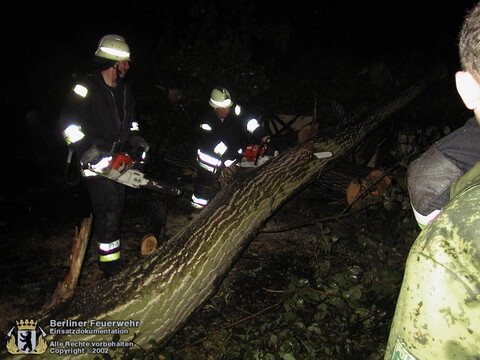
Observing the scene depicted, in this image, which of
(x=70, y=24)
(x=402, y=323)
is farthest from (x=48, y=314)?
(x=70, y=24)

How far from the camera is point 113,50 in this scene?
342cm

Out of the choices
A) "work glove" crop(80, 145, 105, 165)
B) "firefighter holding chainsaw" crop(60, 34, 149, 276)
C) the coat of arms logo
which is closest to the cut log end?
"firefighter holding chainsaw" crop(60, 34, 149, 276)

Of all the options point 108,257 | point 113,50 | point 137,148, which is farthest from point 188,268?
point 113,50

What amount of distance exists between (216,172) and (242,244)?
156 cm

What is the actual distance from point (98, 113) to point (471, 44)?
320cm

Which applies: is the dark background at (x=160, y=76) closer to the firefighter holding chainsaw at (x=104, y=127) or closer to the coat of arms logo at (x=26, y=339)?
the firefighter holding chainsaw at (x=104, y=127)

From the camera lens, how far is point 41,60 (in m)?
9.83

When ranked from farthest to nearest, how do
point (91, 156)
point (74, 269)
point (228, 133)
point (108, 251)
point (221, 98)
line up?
1. point (228, 133)
2. point (221, 98)
3. point (108, 251)
4. point (91, 156)
5. point (74, 269)

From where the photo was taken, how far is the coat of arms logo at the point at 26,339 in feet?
7.51

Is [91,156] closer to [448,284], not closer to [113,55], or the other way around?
[113,55]

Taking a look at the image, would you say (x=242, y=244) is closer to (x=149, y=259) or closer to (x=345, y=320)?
(x=149, y=259)

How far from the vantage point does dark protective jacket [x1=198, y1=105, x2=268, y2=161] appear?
15.2 ft

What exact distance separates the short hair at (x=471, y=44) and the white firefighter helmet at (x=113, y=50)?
3238mm

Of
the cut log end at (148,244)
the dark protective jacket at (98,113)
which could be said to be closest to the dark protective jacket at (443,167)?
the dark protective jacket at (98,113)
